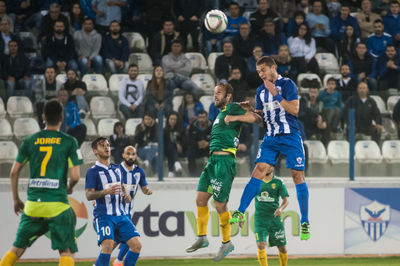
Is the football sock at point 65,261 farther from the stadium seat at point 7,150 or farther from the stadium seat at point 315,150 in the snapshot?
the stadium seat at point 315,150

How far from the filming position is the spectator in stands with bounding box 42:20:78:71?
48.4 feet

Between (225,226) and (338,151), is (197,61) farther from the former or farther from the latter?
(225,226)

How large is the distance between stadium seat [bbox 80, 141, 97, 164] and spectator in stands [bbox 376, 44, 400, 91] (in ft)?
20.2

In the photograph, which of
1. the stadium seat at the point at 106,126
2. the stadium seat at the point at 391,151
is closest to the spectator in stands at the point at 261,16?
the stadium seat at the point at 391,151

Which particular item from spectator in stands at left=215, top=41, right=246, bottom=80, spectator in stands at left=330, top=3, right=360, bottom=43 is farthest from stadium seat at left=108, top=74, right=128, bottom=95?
spectator in stands at left=330, top=3, right=360, bottom=43

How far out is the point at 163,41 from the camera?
50.8 ft

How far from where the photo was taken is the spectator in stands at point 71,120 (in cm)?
1206

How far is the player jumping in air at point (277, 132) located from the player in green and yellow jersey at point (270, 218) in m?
1.72

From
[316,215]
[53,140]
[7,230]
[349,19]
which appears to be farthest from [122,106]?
[349,19]

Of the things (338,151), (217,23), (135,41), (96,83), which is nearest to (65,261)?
(217,23)

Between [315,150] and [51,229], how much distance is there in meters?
6.19

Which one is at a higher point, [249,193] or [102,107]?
[102,107]

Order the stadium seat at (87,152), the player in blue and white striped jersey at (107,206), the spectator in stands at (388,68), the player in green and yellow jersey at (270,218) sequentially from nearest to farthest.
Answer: the player in blue and white striped jersey at (107,206) < the player in green and yellow jersey at (270,218) < the stadium seat at (87,152) < the spectator in stands at (388,68)

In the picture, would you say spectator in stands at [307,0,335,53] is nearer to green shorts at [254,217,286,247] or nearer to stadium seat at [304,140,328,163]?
stadium seat at [304,140,328,163]
